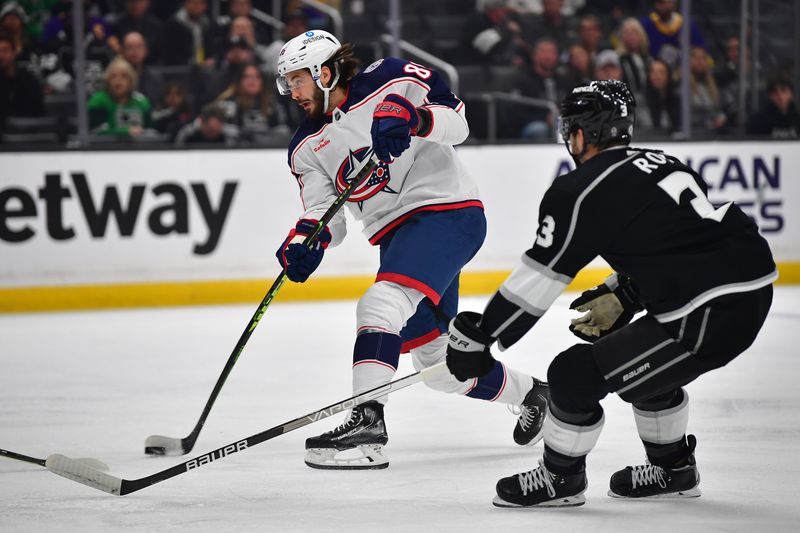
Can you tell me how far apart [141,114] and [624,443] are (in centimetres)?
419

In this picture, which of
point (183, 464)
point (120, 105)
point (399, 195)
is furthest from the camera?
point (120, 105)

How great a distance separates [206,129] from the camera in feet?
21.4

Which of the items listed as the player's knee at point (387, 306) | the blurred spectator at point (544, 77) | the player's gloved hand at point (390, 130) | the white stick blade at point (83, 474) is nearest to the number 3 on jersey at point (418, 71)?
the player's gloved hand at point (390, 130)

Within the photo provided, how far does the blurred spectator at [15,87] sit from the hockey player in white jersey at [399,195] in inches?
143

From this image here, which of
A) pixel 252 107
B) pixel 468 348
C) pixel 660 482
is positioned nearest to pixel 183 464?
pixel 468 348

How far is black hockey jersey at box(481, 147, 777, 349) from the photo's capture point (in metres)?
2.23

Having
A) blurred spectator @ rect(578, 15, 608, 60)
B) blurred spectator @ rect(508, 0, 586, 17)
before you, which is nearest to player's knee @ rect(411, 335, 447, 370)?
blurred spectator @ rect(578, 15, 608, 60)

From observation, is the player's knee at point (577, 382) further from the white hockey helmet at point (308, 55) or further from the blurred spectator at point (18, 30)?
the blurred spectator at point (18, 30)

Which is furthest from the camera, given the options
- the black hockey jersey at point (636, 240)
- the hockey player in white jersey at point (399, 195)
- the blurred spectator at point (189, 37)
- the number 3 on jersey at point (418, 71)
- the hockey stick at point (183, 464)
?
the blurred spectator at point (189, 37)

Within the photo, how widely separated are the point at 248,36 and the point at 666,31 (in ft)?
8.35

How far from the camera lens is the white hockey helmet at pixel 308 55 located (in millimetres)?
3074

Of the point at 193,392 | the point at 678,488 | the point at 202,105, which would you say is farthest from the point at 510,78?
the point at 678,488

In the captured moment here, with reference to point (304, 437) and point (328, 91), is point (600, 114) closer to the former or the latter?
point (328, 91)

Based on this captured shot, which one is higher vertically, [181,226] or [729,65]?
[729,65]
